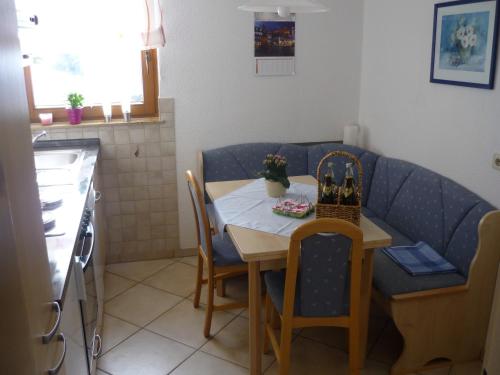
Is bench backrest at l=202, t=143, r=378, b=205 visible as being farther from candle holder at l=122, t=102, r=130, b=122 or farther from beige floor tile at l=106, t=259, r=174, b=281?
beige floor tile at l=106, t=259, r=174, b=281

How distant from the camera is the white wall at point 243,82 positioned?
354cm

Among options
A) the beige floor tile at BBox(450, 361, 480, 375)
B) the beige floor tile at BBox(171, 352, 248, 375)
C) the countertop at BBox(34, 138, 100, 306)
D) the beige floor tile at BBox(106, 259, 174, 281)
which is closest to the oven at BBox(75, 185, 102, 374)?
the countertop at BBox(34, 138, 100, 306)

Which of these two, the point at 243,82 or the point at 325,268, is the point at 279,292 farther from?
the point at 243,82

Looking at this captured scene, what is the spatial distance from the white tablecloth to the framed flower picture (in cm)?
A: 104

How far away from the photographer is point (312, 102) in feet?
12.8

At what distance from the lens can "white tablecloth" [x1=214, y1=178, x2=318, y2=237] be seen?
96.1 inches

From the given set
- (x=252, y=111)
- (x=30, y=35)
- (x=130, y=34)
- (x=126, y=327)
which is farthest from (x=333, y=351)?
(x=30, y=35)

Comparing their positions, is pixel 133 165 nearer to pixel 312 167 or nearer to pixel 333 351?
pixel 312 167

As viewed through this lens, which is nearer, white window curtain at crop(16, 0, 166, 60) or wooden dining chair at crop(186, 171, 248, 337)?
wooden dining chair at crop(186, 171, 248, 337)

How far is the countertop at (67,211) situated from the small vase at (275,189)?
98 cm

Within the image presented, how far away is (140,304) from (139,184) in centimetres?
91

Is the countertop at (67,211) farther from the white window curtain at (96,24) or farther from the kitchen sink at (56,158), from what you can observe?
the white window curtain at (96,24)

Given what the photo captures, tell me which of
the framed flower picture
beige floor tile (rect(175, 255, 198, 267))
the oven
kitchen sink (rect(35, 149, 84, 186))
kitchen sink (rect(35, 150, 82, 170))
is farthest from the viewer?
beige floor tile (rect(175, 255, 198, 267))

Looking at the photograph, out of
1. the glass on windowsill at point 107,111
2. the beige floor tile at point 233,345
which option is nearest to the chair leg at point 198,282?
the beige floor tile at point 233,345
